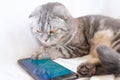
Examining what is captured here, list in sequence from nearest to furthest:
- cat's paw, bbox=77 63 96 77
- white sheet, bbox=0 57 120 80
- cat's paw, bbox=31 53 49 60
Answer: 1. cat's paw, bbox=77 63 96 77
2. white sheet, bbox=0 57 120 80
3. cat's paw, bbox=31 53 49 60

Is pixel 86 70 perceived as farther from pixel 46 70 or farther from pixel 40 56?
pixel 40 56

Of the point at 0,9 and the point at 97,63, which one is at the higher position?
the point at 0,9

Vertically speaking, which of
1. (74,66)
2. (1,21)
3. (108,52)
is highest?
(1,21)

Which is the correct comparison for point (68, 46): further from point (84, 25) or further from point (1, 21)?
point (1, 21)

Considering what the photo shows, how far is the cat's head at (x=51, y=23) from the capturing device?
116 centimetres

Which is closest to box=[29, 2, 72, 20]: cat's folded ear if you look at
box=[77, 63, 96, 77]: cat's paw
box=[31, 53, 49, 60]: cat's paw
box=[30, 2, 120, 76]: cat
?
box=[30, 2, 120, 76]: cat

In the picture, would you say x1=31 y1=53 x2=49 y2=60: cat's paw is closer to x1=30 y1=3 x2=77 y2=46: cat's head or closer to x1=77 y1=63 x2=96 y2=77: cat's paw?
x1=30 y1=3 x2=77 y2=46: cat's head

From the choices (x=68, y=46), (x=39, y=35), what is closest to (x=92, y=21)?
Answer: (x=68, y=46)

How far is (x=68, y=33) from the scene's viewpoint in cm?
124

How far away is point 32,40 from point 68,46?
0.22 metres

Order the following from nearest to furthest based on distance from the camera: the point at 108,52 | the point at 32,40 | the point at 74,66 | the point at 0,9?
the point at 108,52 → the point at 74,66 → the point at 0,9 → the point at 32,40

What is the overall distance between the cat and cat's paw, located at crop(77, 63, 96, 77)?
93mm

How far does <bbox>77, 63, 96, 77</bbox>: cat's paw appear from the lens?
38.3 inches

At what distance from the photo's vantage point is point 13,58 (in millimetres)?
A: 1301
